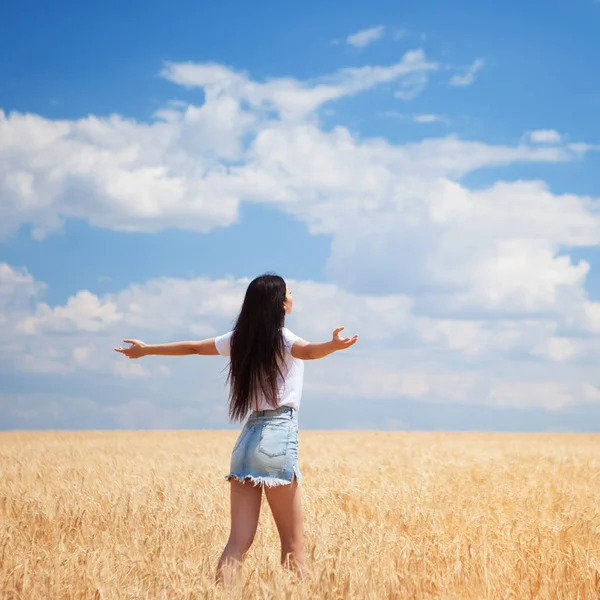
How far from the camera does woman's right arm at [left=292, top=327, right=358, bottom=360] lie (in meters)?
4.93

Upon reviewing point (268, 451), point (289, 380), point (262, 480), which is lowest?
point (262, 480)

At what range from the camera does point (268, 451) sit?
5184mm

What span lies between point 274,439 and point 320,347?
2.37 ft

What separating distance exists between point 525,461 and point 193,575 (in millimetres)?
13725

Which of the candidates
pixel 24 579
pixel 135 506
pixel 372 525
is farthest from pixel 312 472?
pixel 24 579

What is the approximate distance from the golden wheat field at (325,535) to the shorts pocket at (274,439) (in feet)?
2.67

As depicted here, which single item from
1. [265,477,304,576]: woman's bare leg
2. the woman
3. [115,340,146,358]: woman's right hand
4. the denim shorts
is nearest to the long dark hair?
the woman

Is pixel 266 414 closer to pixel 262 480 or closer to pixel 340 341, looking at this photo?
pixel 262 480

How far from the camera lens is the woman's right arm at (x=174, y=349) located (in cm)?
562

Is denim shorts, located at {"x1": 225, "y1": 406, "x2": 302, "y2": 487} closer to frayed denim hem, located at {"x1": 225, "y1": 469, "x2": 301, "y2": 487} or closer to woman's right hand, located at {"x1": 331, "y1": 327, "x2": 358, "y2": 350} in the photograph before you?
frayed denim hem, located at {"x1": 225, "y1": 469, "x2": 301, "y2": 487}

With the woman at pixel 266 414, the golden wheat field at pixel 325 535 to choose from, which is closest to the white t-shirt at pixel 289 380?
the woman at pixel 266 414

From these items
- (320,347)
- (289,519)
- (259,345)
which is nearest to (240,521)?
(289,519)

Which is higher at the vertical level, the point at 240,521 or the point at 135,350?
the point at 135,350

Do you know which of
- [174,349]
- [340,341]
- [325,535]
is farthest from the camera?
[325,535]
